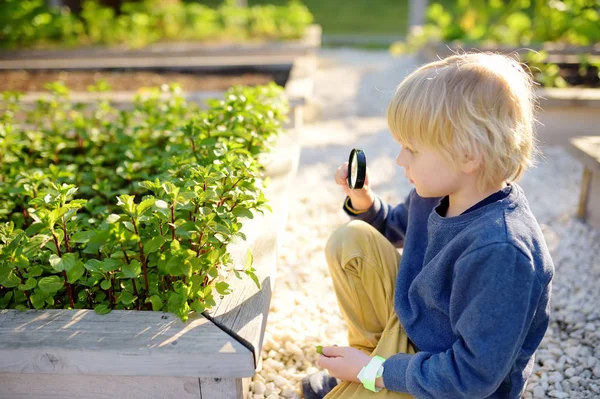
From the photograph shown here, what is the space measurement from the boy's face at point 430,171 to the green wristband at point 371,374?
534 mm

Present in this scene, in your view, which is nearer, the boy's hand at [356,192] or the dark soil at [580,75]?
the boy's hand at [356,192]

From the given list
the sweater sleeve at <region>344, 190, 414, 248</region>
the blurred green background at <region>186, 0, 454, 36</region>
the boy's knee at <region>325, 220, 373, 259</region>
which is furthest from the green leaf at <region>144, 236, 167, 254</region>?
the blurred green background at <region>186, 0, 454, 36</region>

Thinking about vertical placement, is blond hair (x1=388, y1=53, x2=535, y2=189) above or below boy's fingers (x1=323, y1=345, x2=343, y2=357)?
above

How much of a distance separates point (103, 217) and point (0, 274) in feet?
2.27

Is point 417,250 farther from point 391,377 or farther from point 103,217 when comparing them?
point 103,217

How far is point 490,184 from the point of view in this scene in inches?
64.4

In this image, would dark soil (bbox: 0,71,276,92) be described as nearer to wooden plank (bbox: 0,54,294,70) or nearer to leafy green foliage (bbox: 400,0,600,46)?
wooden plank (bbox: 0,54,294,70)

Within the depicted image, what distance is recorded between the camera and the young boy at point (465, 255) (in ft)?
4.75

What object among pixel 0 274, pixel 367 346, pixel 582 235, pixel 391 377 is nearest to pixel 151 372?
pixel 0 274

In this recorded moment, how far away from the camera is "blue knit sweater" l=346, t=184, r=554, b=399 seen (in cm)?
144

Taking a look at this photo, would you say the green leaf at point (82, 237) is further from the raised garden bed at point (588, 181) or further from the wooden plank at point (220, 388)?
the raised garden bed at point (588, 181)

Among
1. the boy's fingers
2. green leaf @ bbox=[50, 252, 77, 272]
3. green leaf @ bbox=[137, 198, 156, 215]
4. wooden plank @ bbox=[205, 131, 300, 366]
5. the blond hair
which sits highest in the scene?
the blond hair

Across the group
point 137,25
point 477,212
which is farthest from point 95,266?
point 137,25

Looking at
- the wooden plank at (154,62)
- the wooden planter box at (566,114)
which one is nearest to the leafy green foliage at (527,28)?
the wooden planter box at (566,114)
